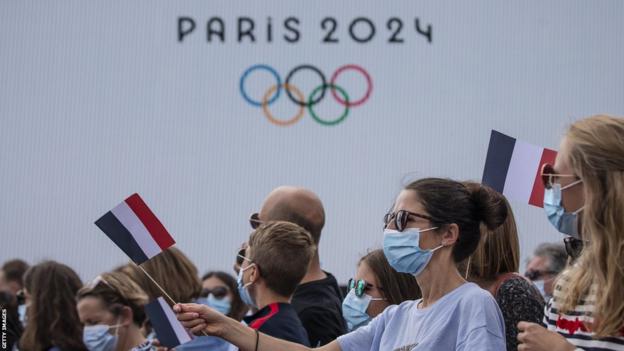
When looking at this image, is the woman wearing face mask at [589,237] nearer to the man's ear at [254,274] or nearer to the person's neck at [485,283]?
the person's neck at [485,283]

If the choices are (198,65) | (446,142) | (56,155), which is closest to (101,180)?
(56,155)

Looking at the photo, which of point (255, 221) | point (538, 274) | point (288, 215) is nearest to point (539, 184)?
point (288, 215)

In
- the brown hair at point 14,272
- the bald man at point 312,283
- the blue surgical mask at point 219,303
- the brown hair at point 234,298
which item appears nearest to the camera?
the bald man at point 312,283

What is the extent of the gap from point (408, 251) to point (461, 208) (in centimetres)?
23

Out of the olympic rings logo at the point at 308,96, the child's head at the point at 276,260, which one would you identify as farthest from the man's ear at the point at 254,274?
the olympic rings logo at the point at 308,96

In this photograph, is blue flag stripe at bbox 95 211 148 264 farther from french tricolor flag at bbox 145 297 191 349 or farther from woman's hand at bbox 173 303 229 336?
woman's hand at bbox 173 303 229 336

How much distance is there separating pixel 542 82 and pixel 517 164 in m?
12.1

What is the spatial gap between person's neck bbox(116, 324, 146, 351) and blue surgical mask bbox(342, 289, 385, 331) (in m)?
1.22

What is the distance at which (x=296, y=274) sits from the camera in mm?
4914

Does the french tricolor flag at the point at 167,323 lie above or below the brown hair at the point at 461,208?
below

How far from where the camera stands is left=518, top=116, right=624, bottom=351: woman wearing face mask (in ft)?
10.3

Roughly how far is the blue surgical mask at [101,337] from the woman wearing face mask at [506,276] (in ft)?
6.84

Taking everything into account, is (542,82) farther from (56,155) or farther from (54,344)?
(54,344)

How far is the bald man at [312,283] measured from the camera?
528 cm
